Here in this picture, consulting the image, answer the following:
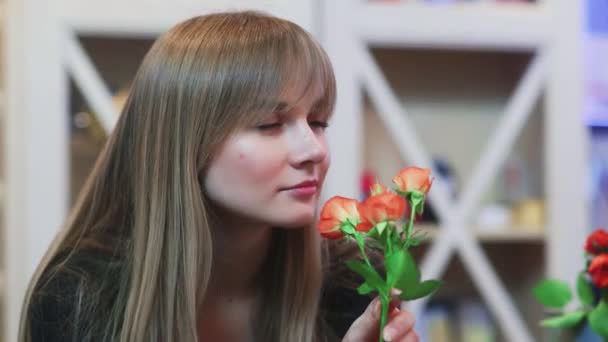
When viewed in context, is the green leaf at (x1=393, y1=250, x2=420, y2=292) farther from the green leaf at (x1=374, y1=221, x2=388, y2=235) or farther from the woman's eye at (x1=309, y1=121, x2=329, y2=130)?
the woman's eye at (x1=309, y1=121, x2=329, y2=130)

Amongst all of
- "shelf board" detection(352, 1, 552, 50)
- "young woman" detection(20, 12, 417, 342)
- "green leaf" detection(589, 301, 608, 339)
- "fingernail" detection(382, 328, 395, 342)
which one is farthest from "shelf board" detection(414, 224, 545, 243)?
"fingernail" detection(382, 328, 395, 342)

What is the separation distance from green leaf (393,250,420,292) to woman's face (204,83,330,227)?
0.20 m

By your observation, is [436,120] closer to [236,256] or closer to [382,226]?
[236,256]

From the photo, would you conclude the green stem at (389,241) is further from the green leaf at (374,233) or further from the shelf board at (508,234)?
the shelf board at (508,234)

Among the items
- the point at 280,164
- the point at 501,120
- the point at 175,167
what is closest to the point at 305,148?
the point at 280,164

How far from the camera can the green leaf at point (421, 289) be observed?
1.87 ft

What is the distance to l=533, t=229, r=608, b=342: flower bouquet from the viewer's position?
0.71 meters

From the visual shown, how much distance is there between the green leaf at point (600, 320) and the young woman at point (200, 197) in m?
0.21

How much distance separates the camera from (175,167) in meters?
0.79

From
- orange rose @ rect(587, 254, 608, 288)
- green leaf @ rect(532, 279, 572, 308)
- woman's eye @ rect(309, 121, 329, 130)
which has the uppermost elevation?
woman's eye @ rect(309, 121, 329, 130)

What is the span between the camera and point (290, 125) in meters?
0.76

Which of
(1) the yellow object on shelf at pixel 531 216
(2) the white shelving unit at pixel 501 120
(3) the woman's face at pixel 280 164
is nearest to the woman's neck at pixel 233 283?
(3) the woman's face at pixel 280 164

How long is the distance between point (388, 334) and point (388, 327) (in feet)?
0.03

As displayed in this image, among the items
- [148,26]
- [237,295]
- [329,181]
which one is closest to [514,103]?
[329,181]
